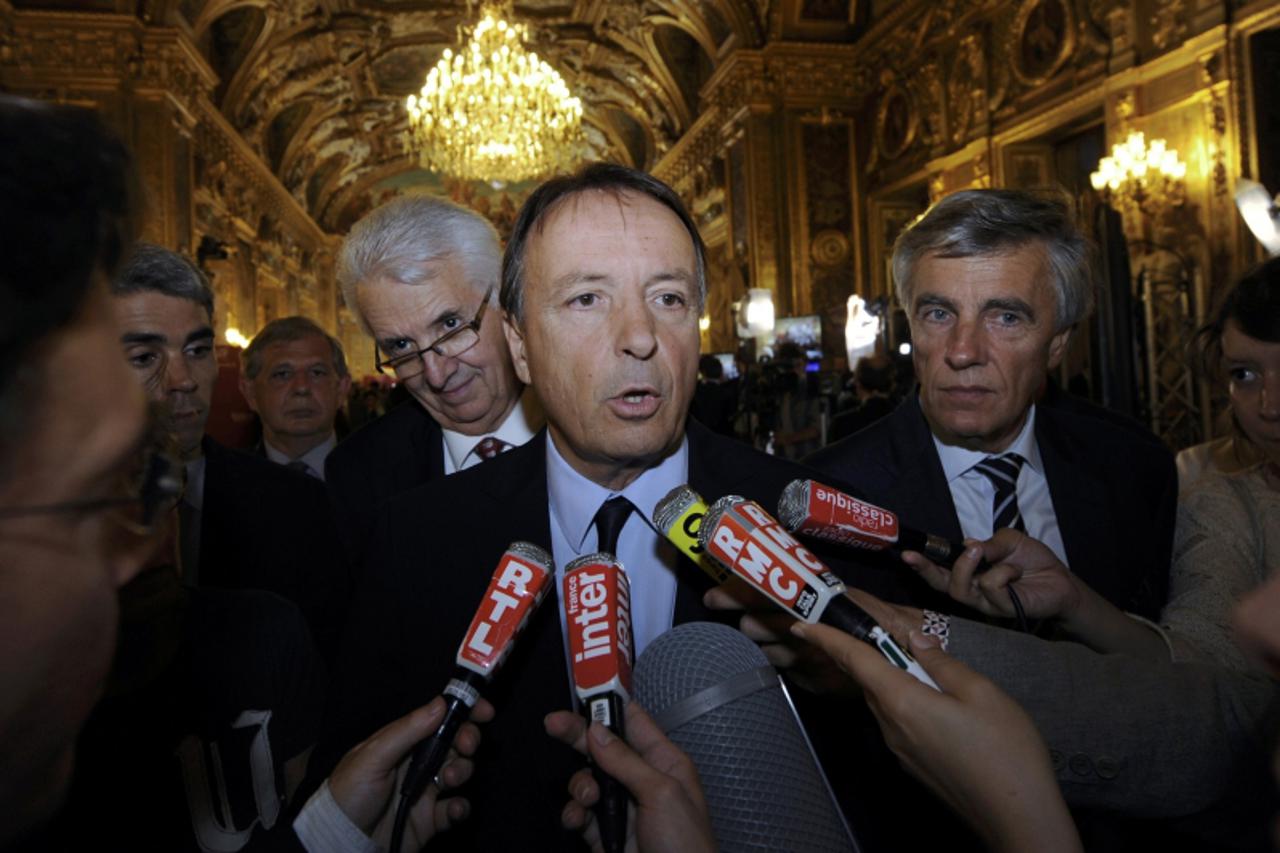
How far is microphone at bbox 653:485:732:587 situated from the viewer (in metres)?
1.46

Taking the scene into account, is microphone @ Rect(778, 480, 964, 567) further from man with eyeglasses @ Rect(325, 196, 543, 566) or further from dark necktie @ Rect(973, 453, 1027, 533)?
man with eyeglasses @ Rect(325, 196, 543, 566)

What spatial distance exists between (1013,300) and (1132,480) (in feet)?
2.02

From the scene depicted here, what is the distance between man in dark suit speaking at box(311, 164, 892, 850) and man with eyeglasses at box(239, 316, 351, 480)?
2719 mm

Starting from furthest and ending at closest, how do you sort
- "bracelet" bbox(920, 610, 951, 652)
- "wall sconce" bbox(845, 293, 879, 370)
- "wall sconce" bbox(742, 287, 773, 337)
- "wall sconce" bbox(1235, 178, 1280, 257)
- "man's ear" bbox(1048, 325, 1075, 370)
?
"wall sconce" bbox(742, 287, 773, 337), "wall sconce" bbox(845, 293, 879, 370), "wall sconce" bbox(1235, 178, 1280, 257), "man's ear" bbox(1048, 325, 1075, 370), "bracelet" bbox(920, 610, 951, 652)

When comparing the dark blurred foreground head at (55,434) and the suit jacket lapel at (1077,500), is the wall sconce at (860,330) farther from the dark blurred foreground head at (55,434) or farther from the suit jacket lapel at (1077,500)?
the dark blurred foreground head at (55,434)

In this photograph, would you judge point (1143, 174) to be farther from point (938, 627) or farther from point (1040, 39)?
point (938, 627)

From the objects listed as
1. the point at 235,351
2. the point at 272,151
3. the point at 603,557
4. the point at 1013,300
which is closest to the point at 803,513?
the point at 603,557

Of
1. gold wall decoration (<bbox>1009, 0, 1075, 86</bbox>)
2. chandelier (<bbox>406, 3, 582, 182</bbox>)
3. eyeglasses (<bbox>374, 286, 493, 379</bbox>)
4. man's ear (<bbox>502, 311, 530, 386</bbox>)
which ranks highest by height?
chandelier (<bbox>406, 3, 582, 182</bbox>)

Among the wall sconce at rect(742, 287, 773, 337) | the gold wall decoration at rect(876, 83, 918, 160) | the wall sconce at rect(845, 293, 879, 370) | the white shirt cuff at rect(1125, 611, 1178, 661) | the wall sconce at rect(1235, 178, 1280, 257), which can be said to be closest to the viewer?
the white shirt cuff at rect(1125, 611, 1178, 661)

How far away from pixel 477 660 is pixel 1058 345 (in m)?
2.02

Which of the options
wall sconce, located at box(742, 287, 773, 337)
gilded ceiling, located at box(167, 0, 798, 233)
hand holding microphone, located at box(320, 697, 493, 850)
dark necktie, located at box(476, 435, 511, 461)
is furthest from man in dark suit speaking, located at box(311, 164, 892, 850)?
gilded ceiling, located at box(167, 0, 798, 233)

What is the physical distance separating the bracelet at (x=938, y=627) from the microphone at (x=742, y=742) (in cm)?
41

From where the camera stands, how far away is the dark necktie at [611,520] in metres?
1.68

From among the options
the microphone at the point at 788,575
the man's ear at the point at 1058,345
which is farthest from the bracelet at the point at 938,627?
the man's ear at the point at 1058,345
